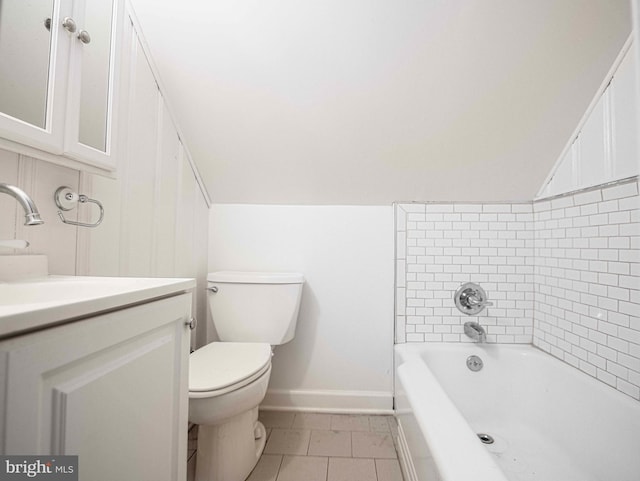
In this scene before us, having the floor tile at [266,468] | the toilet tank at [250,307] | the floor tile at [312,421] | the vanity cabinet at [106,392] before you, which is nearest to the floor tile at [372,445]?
the floor tile at [312,421]

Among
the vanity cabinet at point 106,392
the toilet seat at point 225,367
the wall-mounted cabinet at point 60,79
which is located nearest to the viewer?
the vanity cabinet at point 106,392

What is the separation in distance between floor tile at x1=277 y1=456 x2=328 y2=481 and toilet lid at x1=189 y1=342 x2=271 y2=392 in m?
0.47

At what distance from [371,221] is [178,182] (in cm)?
107

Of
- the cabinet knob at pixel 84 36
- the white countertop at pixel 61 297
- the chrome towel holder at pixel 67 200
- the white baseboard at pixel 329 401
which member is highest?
the cabinet knob at pixel 84 36

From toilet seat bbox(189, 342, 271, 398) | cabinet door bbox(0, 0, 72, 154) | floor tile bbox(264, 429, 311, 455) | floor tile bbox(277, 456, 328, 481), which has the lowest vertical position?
floor tile bbox(264, 429, 311, 455)

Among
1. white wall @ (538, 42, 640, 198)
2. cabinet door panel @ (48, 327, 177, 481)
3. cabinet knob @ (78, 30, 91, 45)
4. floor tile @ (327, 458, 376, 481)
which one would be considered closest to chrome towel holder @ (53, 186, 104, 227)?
cabinet knob @ (78, 30, 91, 45)

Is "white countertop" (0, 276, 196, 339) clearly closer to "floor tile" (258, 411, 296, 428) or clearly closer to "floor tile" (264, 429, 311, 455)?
"floor tile" (264, 429, 311, 455)

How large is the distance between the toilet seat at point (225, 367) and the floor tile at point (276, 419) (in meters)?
0.50

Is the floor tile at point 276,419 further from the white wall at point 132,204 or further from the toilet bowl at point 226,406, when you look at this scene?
the white wall at point 132,204

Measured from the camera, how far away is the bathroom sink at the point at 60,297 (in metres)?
0.35

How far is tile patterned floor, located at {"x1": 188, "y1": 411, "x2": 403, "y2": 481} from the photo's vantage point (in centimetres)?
116

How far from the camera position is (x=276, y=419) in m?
1.53

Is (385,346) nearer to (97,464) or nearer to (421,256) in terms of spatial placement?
(421,256)

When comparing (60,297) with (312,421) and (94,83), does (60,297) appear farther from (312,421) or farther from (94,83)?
(312,421)
